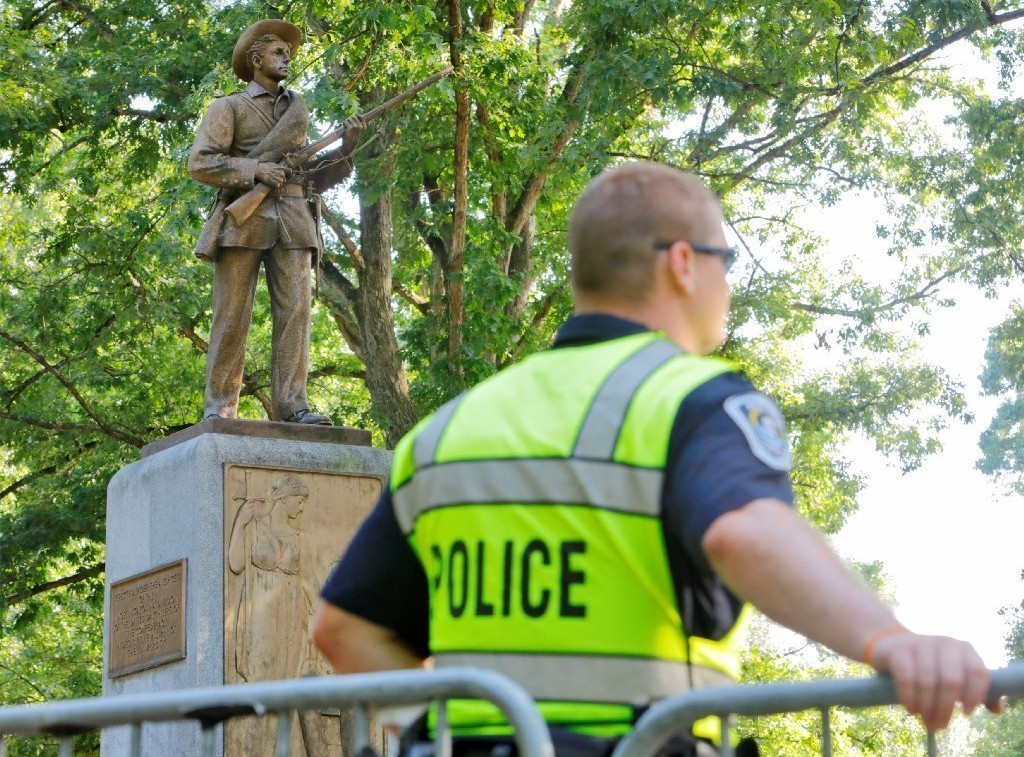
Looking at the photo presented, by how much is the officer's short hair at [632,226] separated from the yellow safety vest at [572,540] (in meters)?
0.10

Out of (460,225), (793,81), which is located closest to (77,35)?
(460,225)

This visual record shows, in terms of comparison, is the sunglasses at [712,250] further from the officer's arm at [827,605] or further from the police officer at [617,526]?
the officer's arm at [827,605]

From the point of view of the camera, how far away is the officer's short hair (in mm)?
2164

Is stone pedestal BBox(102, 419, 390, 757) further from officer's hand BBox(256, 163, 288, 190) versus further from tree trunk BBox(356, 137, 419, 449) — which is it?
tree trunk BBox(356, 137, 419, 449)

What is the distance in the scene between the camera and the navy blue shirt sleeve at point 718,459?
1.83 meters

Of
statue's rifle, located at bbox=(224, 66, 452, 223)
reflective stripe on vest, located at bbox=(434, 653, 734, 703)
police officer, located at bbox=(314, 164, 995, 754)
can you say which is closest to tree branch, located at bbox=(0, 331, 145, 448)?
statue's rifle, located at bbox=(224, 66, 452, 223)

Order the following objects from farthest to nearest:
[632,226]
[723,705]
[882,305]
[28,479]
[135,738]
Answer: [882,305] → [28,479] → [135,738] → [632,226] → [723,705]

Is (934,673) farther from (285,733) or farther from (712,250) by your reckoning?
(285,733)

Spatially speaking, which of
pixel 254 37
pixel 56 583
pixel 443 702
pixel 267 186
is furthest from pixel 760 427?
pixel 56 583

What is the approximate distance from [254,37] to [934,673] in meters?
8.00

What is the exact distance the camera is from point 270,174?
884 cm

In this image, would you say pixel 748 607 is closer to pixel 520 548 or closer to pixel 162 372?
pixel 520 548

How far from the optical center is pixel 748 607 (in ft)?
6.64

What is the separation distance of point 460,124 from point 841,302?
7.99 meters
